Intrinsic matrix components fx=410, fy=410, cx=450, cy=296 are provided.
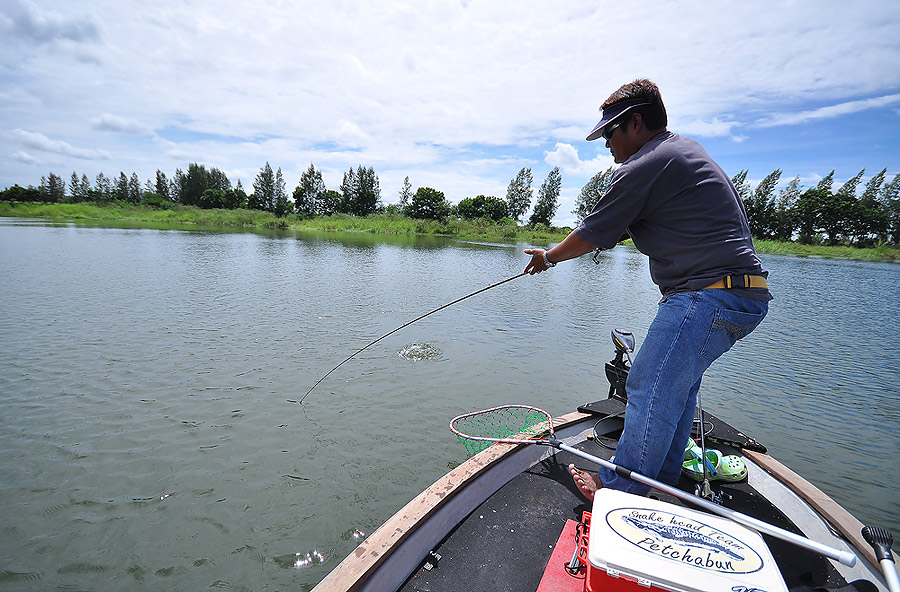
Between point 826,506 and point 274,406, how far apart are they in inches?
227

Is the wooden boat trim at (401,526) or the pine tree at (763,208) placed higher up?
the pine tree at (763,208)

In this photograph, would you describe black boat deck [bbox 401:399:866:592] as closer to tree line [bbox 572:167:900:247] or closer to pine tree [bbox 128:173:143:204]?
tree line [bbox 572:167:900:247]

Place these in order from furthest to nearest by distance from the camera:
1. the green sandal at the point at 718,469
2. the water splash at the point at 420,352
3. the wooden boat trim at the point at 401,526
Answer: the water splash at the point at 420,352 < the green sandal at the point at 718,469 < the wooden boat trim at the point at 401,526

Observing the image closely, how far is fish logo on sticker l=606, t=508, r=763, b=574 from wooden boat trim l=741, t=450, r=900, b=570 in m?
1.16

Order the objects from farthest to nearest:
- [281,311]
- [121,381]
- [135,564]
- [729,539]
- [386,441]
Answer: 1. [281,311]
2. [121,381]
3. [386,441]
4. [135,564]
5. [729,539]

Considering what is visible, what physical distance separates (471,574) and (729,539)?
1.24 meters

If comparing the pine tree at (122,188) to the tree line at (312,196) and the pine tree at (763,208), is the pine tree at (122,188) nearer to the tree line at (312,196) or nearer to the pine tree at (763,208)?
the tree line at (312,196)

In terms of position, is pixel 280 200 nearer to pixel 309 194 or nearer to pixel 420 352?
pixel 309 194

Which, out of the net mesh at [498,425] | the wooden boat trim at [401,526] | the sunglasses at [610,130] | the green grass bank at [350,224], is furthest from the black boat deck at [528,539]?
the green grass bank at [350,224]

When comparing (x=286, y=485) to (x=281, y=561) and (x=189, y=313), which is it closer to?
(x=281, y=561)

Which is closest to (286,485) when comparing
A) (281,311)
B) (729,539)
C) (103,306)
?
(729,539)

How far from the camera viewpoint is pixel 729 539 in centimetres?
174

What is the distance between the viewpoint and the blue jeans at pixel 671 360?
2334 mm

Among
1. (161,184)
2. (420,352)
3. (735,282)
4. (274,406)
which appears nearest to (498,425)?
(274,406)
